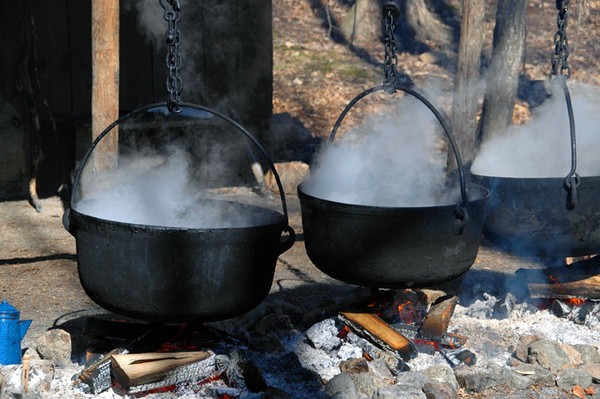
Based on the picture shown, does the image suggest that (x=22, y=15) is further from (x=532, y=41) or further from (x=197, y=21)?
(x=532, y=41)

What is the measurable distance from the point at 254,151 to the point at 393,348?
206 inches

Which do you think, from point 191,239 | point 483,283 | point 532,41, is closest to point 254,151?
point 483,283

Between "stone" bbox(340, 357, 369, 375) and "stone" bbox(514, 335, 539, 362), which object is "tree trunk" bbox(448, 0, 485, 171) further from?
"stone" bbox(340, 357, 369, 375)

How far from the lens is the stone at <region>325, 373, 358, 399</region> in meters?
4.01

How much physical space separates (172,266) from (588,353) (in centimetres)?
260

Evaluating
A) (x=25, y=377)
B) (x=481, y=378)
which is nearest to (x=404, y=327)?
(x=481, y=378)

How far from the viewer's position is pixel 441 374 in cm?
428

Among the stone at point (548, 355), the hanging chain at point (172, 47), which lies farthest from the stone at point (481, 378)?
the hanging chain at point (172, 47)

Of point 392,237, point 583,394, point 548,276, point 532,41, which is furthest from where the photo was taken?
point 532,41

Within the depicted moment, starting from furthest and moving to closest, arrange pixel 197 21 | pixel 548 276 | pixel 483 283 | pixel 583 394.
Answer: pixel 197 21, pixel 483 283, pixel 548 276, pixel 583 394

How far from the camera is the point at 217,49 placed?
9.17 meters

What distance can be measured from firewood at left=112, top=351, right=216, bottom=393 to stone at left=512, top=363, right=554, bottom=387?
5.70 feet

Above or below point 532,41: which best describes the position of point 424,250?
above

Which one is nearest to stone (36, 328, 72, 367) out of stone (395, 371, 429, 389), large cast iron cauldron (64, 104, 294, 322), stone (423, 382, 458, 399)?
large cast iron cauldron (64, 104, 294, 322)
